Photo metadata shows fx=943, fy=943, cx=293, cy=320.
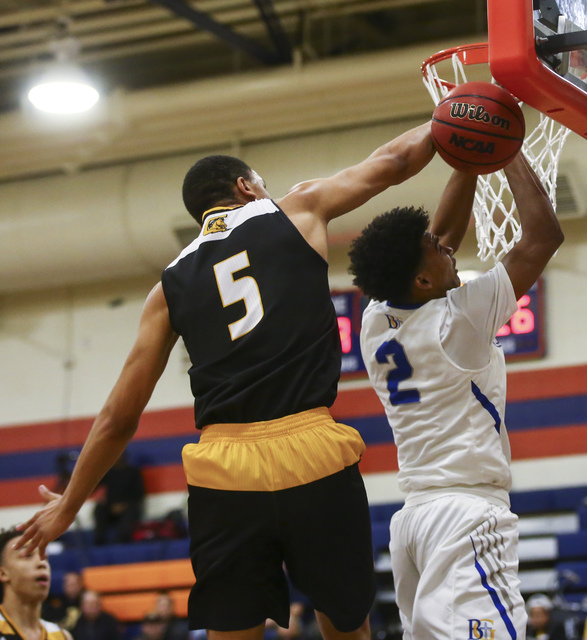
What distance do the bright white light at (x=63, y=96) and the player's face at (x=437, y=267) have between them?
5.76 m

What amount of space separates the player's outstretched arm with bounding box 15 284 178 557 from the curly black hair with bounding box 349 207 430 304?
70 centimetres

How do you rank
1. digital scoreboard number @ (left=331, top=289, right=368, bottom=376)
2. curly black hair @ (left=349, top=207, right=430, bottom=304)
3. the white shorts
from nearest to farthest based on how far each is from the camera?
1. the white shorts
2. curly black hair @ (left=349, top=207, right=430, bottom=304)
3. digital scoreboard number @ (left=331, top=289, right=368, bottom=376)

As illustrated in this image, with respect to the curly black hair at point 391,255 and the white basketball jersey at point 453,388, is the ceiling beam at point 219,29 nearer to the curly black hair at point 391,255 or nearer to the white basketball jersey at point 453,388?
the curly black hair at point 391,255

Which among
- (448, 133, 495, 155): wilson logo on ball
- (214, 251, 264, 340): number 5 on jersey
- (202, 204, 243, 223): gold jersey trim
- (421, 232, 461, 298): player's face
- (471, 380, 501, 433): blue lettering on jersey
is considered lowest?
(471, 380, 501, 433): blue lettering on jersey

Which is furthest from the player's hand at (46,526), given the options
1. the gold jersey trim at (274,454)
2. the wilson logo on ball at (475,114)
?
the wilson logo on ball at (475,114)

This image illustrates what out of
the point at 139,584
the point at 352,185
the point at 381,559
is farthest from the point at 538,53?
the point at 139,584

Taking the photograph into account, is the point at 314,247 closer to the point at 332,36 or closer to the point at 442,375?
the point at 442,375

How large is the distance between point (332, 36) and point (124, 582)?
614cm

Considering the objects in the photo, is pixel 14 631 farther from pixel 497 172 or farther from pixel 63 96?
pixel 63 96

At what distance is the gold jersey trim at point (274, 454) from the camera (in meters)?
2.61

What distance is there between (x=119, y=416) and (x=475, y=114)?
1.47 m

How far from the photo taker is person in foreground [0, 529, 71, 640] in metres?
4.25

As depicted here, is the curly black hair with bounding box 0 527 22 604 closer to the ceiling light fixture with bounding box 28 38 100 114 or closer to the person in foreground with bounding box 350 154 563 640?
the person in foreground with bounding box 350 154 563 640

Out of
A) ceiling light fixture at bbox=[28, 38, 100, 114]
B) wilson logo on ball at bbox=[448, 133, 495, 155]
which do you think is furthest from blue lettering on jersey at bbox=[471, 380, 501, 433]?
ceiling light fixture at bbox=[28, 38, 100, 114]
